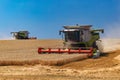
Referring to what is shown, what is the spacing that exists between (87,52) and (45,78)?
1937cm

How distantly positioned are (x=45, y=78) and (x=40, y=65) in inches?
381

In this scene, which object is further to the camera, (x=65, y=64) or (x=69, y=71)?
(x=65, y=64)

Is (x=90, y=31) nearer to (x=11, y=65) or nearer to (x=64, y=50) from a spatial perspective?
(x=64, y=50)

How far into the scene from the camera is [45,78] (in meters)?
24.6

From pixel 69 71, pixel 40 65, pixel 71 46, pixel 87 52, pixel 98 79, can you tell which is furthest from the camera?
pixel 71 46

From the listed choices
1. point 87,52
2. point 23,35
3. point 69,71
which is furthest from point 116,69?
point 23,35

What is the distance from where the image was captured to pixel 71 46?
165ft

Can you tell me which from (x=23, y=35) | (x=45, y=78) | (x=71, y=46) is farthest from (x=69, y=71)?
(x=23, y=35)

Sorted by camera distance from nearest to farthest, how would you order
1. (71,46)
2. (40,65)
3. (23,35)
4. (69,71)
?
(69,71), (40,65), (71,46), (23,35)

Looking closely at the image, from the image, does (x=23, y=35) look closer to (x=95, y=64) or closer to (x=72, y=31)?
(x=72, y=31)

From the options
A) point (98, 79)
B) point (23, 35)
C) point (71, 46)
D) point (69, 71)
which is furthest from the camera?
point (23, 35)

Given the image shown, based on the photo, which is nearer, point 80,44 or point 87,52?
point 87,52

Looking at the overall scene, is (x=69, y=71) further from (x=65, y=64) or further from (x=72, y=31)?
(x=72, y=31)

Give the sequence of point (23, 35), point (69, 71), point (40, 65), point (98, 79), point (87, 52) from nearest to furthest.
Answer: point (98, 79) → point (69, 71) → point (40, 65) → point (87, 52) → point (23, 35)
